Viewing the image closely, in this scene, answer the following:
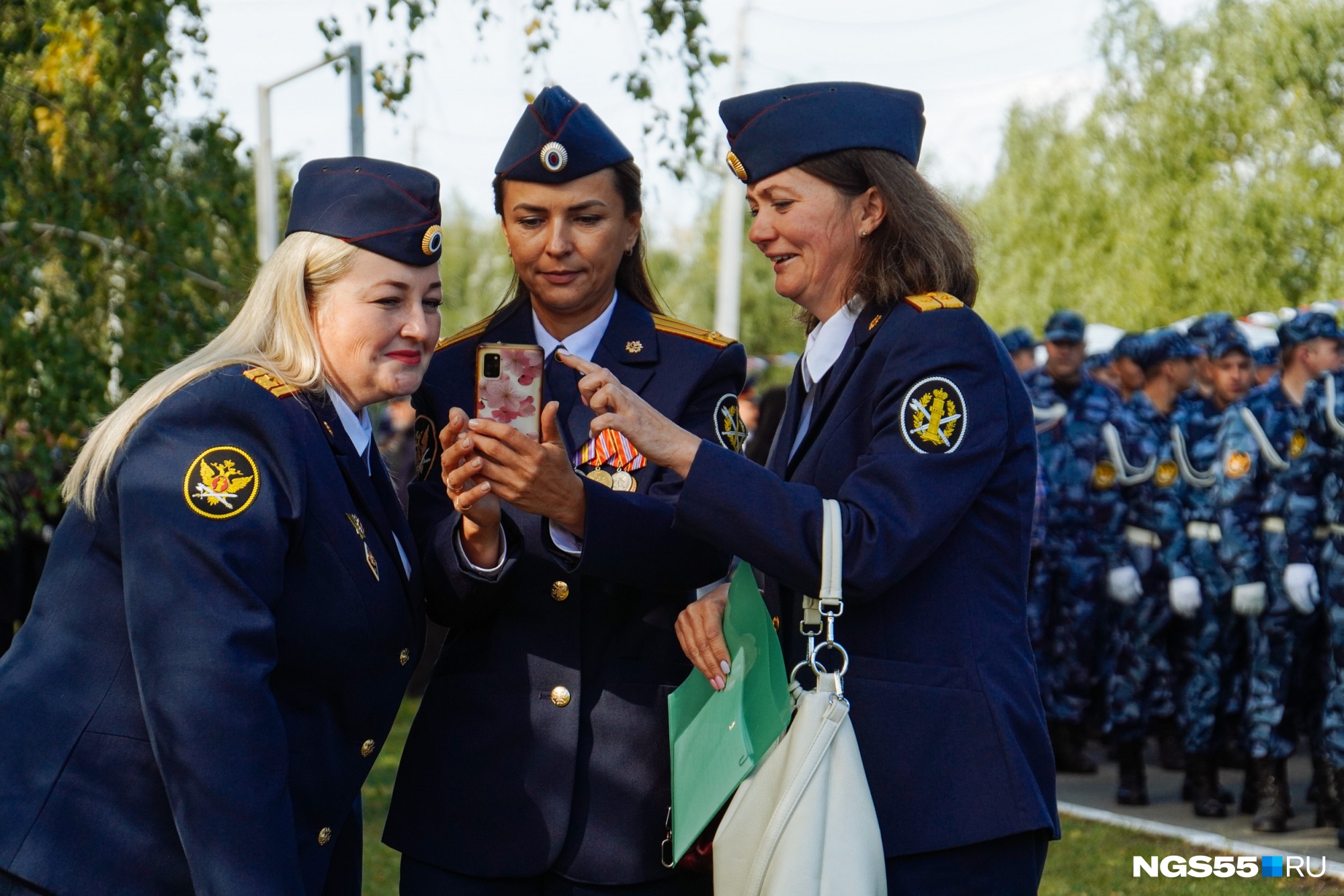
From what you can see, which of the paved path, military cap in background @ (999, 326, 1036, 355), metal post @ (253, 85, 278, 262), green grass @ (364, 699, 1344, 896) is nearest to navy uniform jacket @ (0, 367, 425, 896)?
green grass @ (364, 699, 1344, 896)

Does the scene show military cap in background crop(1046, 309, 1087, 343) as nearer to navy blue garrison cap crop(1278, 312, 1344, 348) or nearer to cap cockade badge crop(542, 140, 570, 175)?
navy blue garrison cap crop(1278, 312, 1344, 348)

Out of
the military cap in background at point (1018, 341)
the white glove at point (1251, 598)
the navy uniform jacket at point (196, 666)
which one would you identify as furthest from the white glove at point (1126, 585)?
the navy uniform jacket at point (196, 666)

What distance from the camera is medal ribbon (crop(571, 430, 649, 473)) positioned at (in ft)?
10.1

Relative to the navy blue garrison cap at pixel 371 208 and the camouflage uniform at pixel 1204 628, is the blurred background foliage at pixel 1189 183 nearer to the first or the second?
the camouflage uniform at pixel 1204 628

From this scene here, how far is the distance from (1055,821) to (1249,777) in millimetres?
5888

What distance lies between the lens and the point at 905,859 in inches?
98.2

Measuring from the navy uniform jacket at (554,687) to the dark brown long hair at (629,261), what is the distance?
0.93ft

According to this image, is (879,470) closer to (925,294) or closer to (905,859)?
(925,294)

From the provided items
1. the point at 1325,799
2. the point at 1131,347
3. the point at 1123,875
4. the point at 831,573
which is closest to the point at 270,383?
the point at 831,573

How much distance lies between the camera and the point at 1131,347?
10.5 meters

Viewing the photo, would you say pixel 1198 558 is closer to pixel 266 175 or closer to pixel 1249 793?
pixel 1249 793

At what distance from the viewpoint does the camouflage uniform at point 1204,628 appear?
8047 mm

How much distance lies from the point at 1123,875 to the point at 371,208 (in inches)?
206

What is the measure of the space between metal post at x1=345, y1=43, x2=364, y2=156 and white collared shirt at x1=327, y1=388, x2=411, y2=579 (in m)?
1.25
